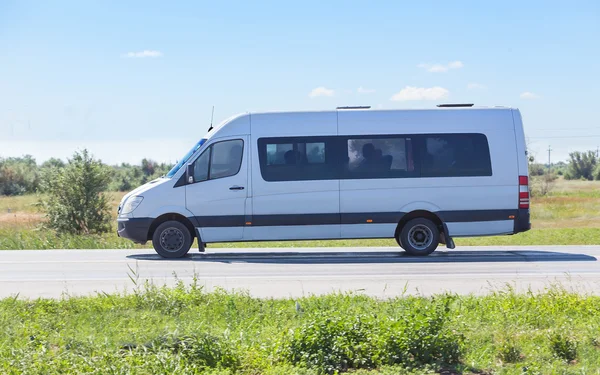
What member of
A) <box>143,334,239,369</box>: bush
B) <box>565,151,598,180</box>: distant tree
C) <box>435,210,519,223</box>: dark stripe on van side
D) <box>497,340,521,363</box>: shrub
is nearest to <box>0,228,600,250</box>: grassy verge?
<box>435,210,519,223</box>: dark stripe on van side

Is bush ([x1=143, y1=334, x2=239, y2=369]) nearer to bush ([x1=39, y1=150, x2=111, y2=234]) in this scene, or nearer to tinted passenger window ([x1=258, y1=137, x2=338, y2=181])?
tinted passenger window ([x1=258, y1=137, x2=338, y2=181])

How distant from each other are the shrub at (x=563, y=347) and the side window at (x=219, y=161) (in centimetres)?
956

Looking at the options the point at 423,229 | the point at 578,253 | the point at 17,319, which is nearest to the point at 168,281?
the point at 17,319

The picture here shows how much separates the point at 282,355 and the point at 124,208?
9.91 meters

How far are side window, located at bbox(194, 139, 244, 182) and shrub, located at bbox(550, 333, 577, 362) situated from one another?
31.4 ft

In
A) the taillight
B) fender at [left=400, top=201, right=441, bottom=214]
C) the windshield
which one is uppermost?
the windshield

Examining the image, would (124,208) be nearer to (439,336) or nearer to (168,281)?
(168,281)

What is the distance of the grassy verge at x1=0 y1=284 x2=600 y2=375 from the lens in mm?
6699

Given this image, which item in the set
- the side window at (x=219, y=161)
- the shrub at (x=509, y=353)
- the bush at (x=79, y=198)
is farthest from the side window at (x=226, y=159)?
the bush at (x=79, y=198)

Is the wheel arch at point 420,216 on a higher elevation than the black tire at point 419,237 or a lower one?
higher

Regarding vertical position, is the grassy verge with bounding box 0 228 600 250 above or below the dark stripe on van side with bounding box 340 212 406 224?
below

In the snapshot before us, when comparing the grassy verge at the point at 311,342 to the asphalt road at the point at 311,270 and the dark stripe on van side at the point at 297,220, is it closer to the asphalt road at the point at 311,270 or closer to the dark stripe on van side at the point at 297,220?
the asphalt road at the point at 311,270

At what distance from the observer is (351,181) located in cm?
1606

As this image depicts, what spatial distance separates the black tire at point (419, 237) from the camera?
16.1 m
